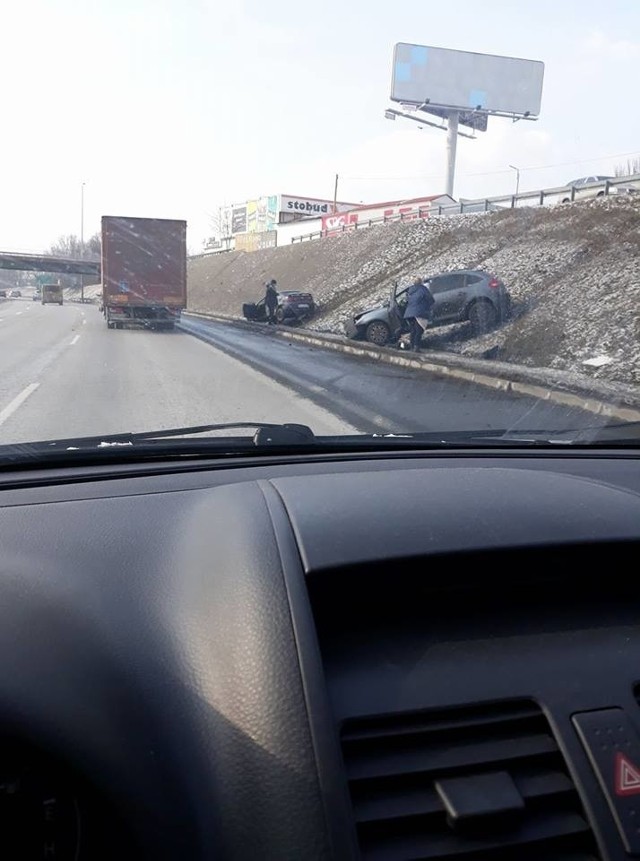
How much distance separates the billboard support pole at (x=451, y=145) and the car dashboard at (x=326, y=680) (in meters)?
57.3

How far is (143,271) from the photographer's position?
29391 mm

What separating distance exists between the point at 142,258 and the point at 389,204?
33.6 m

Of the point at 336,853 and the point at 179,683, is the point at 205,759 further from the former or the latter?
the point at 336,853

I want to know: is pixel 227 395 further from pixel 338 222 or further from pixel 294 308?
pixel 338 222

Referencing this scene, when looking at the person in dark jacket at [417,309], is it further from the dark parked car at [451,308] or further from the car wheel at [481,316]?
the car wheel at [481,316]

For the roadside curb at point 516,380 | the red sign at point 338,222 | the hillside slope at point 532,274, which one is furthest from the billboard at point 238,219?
the roadside curb at point 516,380

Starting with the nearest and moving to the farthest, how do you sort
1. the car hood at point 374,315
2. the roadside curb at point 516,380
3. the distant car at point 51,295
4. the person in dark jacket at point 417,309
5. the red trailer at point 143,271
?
the roadside curb at point 516,380
the person in dark jacket at point 417,309
the car hood at point 374,315
the red trailer at point 143,271
the distant car at point 51,295

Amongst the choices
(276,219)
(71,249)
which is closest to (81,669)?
(276,219)

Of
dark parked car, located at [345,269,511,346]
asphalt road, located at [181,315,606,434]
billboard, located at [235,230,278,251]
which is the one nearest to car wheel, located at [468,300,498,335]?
dark parked car, located at [345,269,511,346]

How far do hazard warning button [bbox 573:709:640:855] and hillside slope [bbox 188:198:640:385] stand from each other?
13770 mm

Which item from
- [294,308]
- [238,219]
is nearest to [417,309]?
[294,308]

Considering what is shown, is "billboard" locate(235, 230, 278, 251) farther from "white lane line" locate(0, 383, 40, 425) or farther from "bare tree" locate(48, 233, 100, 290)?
"white lane line" locate(0, 383, 40, 425)

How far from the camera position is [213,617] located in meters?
1.98

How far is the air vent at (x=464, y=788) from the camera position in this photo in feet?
5.37
